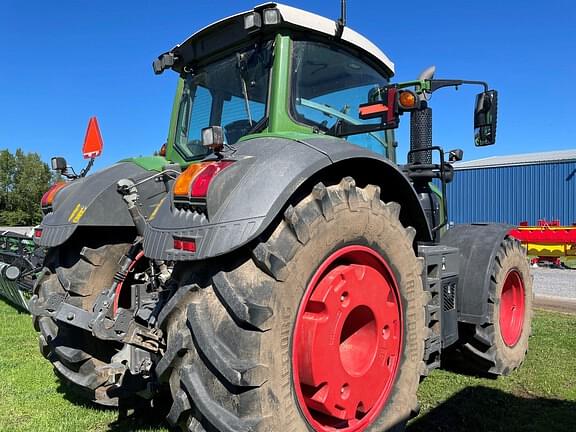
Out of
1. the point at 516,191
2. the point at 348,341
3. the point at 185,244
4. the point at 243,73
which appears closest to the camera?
the point at 185,244

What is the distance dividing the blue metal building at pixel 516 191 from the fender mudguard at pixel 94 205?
22.6m

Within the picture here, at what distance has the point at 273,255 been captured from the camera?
2.02 metres

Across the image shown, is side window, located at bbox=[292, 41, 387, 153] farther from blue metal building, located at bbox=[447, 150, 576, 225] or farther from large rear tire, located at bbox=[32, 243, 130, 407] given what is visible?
blue metal building, located at bbox=[447, 150, 576, 225]

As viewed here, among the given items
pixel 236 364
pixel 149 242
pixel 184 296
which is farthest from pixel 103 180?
pixel 236 364

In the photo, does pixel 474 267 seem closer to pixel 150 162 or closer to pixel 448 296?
pixel 448 296

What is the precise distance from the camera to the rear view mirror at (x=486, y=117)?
349 cm

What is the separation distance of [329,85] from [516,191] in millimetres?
22868

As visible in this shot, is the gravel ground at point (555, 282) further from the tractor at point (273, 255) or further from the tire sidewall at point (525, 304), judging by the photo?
the tractor at point (273, 255)

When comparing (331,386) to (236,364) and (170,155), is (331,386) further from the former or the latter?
(170,155)

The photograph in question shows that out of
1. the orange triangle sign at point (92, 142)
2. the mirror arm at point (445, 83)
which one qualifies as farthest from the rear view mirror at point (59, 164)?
the mirror arm at point (445, 83)

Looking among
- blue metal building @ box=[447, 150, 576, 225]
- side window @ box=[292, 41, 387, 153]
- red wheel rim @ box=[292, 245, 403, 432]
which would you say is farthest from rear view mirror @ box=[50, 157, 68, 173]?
blue metal building @ box=[447, 150, 576, 225]

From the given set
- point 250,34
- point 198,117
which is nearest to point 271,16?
point 250,34

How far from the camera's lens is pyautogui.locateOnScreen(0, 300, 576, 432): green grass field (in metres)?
3.18

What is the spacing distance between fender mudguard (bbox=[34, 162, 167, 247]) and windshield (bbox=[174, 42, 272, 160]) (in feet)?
1.74
